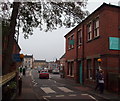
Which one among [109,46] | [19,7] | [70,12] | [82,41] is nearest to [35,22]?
[19,7]

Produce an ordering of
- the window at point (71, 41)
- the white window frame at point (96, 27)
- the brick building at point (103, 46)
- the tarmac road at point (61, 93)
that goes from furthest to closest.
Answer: the window at point (71, 41)
the white window frame at point (96, 27)
the brick building at point (103, 46)
the tarmac road at point (61, 93)

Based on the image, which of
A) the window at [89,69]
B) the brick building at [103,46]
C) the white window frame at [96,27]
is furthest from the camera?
the window at [89,69]

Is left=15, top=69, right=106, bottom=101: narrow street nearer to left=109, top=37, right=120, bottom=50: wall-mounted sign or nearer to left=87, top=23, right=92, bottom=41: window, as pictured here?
left=109, top=37, right=120, bottom=50: wall-mounted sign

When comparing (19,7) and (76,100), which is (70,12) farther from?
(76,100)

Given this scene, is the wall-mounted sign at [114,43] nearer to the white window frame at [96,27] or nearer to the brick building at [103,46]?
the brick building at [103,46]

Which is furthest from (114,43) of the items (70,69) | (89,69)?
(70,69)

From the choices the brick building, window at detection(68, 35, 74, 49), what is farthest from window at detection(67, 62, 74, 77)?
the brick building

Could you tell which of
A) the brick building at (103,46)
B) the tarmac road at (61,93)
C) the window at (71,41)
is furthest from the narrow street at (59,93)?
the window at (71,41)

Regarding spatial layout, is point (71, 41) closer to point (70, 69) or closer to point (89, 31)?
point (89, 31)

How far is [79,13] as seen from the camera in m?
11.1

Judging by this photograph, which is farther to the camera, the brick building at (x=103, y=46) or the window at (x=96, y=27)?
the window at (x=96, y=27)

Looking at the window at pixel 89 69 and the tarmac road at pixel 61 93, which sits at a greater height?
the window at pixel 89 69

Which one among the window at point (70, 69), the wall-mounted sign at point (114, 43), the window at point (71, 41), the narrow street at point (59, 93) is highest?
the window at point (71, 41)

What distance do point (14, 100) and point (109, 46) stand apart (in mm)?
8796
